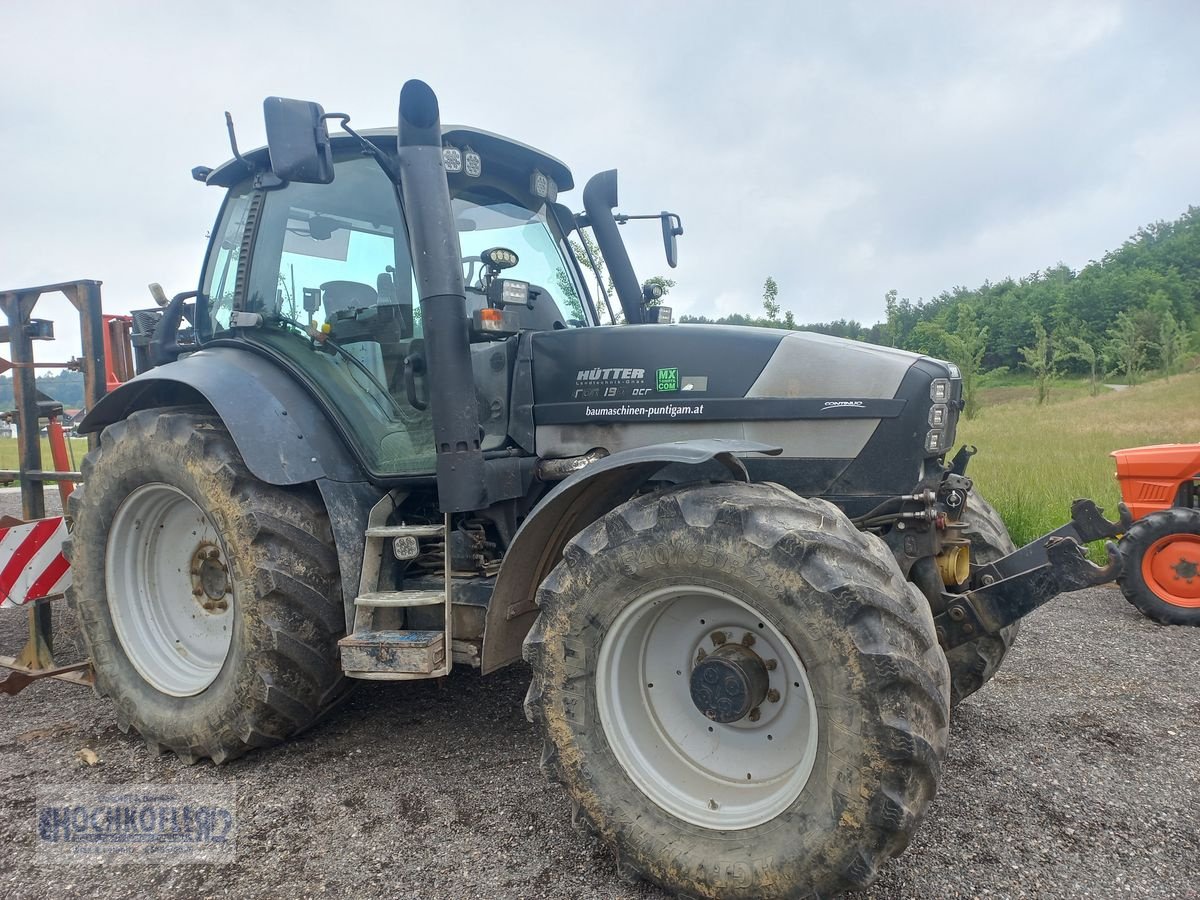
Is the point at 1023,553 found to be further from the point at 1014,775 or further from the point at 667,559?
the point at 667,559

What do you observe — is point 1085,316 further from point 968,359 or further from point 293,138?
point 293,138

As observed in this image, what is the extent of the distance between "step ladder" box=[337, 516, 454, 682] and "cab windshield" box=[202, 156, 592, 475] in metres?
0.31

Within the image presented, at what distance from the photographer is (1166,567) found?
5406 mm

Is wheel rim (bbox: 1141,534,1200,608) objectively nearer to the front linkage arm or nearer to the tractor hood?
the front linkage arm

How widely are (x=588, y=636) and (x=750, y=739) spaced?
2.05 ft

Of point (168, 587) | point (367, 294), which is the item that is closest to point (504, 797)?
point (168, 587)

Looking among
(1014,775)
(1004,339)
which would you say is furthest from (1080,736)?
(1004,339)

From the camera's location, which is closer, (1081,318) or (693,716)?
(693,716)

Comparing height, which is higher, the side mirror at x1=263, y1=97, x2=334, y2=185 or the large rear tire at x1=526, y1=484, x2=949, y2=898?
the side mirror at x1=263, y1=97, x2=334, y2=185

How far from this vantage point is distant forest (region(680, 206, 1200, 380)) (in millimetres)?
34594

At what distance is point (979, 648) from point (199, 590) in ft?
11.5

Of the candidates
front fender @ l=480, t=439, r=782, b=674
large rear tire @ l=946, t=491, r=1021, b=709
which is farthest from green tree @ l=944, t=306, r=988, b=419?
front fender @ l=480, t=439, r=782, b=674

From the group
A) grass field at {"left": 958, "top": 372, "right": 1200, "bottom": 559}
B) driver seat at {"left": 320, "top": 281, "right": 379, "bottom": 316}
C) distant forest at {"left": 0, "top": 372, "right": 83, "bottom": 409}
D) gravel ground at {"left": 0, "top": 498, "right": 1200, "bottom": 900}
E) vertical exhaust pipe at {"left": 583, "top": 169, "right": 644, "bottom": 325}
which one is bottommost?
gravel ground at {"left": 0, "top": 498, "right": 1200, "bottom": 900}

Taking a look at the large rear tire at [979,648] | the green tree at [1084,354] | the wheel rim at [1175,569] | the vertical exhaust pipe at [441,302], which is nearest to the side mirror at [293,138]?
the vertical exhaust pipe at [441,302]
